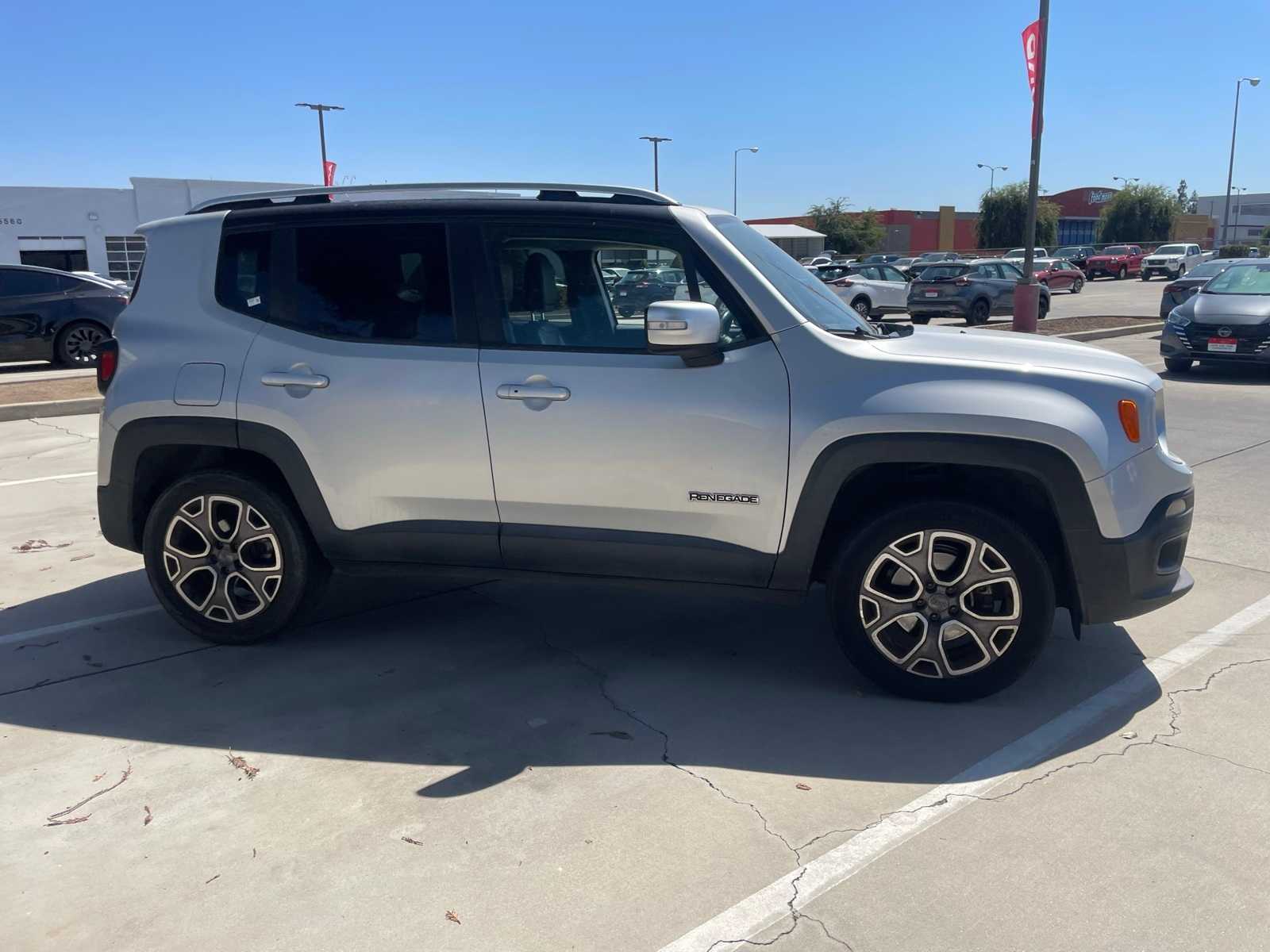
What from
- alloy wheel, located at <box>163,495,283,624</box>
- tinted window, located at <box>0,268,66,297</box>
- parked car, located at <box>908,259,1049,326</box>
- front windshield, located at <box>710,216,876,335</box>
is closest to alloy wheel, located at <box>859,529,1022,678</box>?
front windshield, located at <box>710,216,876,335</box>

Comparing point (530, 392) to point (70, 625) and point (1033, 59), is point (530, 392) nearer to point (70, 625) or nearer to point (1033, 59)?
point (70, 625)

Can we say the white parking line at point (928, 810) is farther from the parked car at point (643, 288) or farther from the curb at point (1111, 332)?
the curb at point (1111, 332)

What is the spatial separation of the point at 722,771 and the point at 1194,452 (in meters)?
6.88

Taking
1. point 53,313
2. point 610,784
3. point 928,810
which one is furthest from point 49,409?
point 928,810

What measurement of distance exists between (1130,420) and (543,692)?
243 centimetres

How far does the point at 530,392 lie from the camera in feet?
13.4

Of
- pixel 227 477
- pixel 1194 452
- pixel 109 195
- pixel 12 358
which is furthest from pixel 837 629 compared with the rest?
pixel 109 195

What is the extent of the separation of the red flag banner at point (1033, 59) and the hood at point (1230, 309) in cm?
413

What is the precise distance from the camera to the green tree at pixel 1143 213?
79.4 m

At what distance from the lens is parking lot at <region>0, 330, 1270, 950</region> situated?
8.94ft

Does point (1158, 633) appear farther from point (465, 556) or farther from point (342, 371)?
point (342, 371)

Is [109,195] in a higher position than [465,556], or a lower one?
higher

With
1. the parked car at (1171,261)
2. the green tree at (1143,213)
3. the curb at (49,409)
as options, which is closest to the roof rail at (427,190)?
the curb at (49,409)

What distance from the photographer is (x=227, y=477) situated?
14.6 ft
